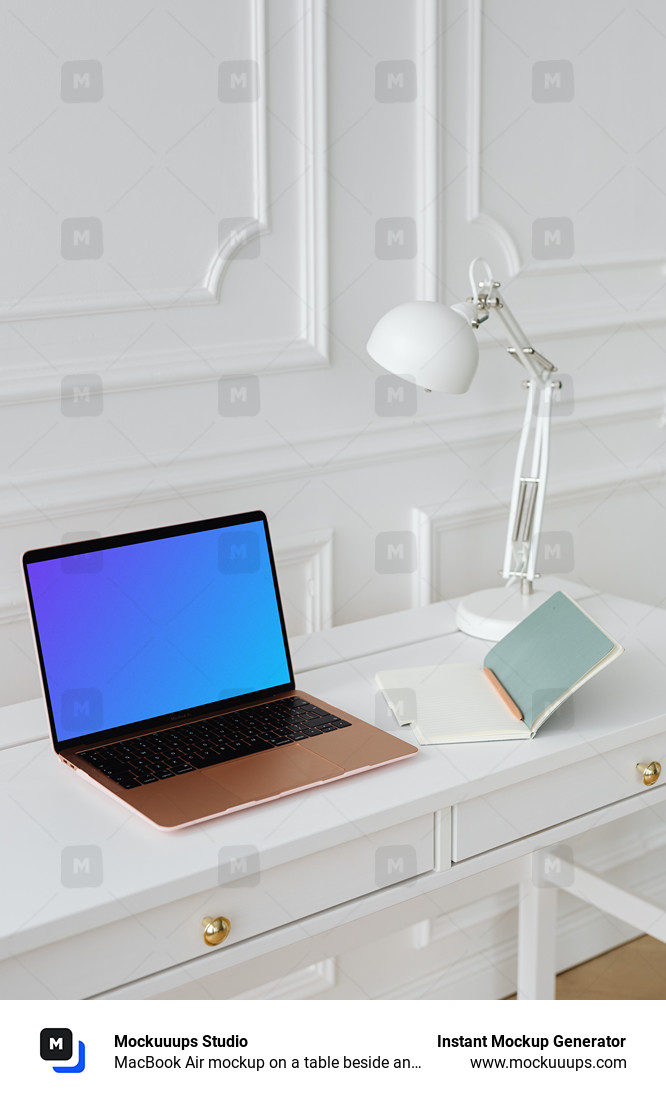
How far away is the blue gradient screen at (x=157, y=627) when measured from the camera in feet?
3.96

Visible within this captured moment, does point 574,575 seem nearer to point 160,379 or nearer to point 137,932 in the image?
point 160,379

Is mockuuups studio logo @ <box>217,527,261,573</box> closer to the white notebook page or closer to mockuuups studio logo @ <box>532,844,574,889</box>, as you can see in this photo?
the white notebook page

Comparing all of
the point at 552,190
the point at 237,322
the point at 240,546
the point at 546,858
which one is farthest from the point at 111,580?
the point at 552,190

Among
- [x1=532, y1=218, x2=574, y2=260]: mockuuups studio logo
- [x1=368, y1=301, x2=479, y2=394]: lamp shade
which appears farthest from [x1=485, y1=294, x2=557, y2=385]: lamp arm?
[x1=532, y1=218, x2=574, y2=260]: mockuuups studio logo

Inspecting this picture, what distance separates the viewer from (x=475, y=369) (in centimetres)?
136

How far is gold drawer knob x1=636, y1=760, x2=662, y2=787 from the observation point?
1326 millimetres

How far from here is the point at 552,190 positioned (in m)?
1.78

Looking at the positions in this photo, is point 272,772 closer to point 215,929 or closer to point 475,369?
point 215,929

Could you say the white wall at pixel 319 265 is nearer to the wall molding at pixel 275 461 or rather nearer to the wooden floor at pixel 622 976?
the wall molding at pixel 275 461

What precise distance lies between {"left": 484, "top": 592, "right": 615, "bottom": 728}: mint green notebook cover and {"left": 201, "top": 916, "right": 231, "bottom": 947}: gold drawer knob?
1.33 feet

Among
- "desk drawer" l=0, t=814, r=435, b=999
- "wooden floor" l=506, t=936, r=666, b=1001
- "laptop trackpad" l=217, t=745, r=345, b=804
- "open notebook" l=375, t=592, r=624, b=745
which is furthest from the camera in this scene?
"wooden floor" l=506, t=936, r=666, b=1001

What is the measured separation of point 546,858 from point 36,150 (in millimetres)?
1209
